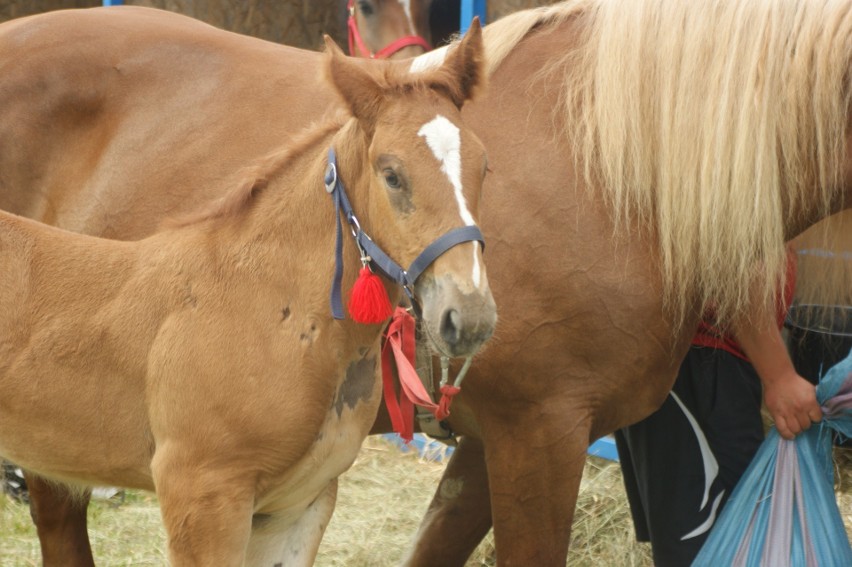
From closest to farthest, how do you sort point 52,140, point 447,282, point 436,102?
point 447,282
point 436,102
point 52,140

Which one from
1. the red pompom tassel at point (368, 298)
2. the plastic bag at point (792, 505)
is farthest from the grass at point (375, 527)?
the red pompom tassel at point (368, 298)

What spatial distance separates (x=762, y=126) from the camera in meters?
2.54

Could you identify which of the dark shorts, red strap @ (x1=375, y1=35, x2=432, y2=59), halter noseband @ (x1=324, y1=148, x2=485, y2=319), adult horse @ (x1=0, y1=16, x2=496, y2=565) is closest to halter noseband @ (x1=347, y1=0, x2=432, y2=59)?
red strap @ (x1=375, y1=35, x2=432, y2=59)

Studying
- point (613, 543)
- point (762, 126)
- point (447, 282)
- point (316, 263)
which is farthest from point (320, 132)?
point (613, 543)

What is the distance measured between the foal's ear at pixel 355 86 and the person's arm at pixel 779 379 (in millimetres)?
1122

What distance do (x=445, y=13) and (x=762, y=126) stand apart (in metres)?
3.17

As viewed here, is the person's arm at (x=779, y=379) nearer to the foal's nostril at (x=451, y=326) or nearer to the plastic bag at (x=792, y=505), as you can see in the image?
the plastic bag at (x=792, y=505)

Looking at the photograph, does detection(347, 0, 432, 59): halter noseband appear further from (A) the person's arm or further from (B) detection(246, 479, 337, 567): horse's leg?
(B) detection(246, 479, 337, 567): horse's leg

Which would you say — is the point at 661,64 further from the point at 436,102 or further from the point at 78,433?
the point at 78,433

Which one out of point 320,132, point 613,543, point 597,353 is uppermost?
point 320,132

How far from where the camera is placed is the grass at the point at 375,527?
3.78m

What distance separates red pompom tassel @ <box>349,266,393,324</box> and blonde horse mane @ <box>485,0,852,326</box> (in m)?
0.70

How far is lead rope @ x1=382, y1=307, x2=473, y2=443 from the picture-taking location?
235 centimetres

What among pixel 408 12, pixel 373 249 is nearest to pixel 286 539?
pixel 373 249
